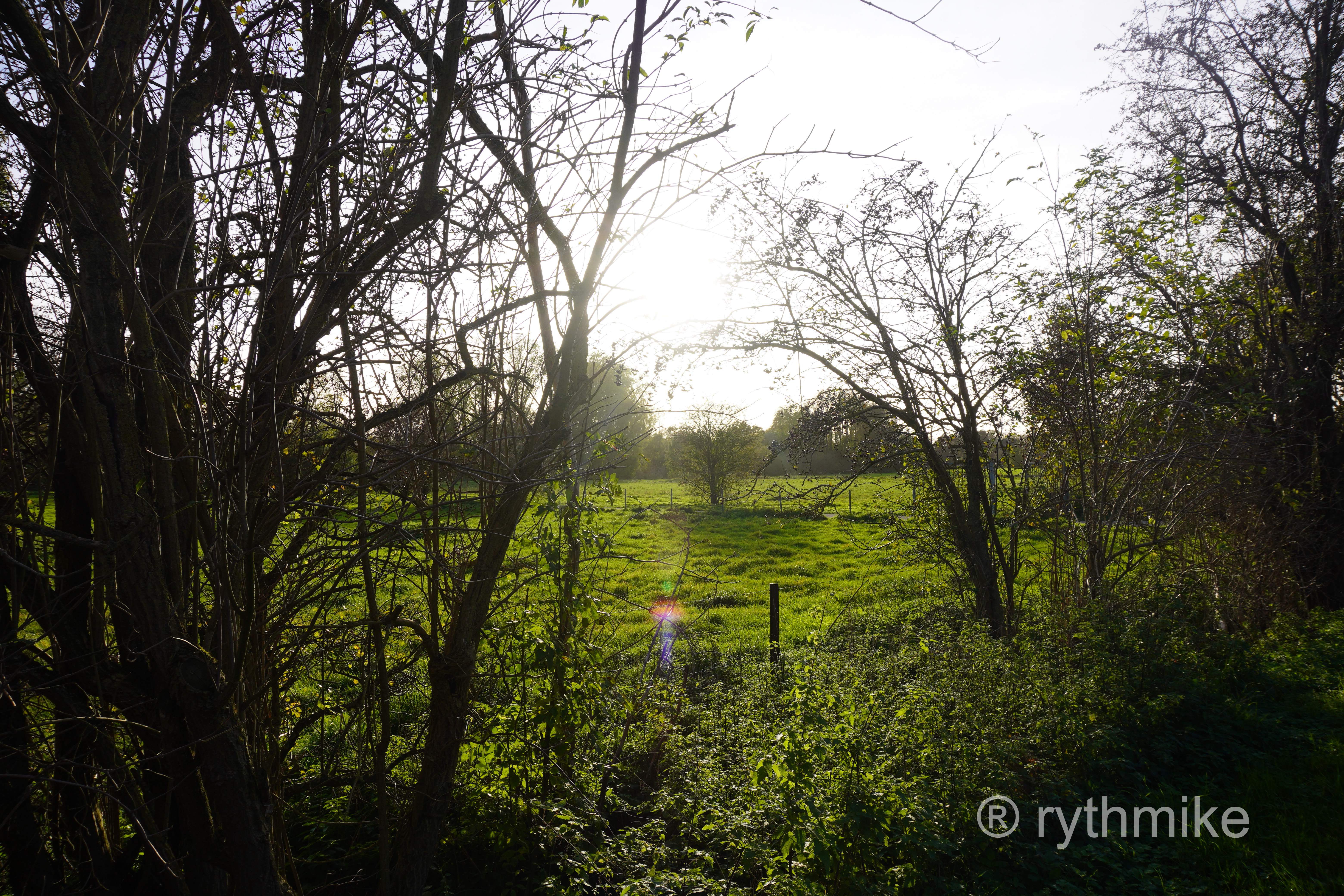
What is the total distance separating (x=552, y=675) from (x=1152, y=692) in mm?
4694

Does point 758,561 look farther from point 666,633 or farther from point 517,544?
point 517,544

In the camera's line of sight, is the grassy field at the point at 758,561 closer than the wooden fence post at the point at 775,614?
Yes

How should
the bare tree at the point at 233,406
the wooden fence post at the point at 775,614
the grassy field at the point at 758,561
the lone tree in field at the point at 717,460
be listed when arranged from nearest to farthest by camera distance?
the bare tree at the point at 233,406 → the grassy field at the point at 758,561 → the wooden fence post at the point at 775,614 → the lone tree in field at the point at 717,460

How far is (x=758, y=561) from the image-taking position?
48.0ft

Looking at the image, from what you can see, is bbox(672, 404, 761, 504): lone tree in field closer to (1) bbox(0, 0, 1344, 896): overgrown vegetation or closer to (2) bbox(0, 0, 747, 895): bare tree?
(1) bbox(0, 0, 1344, 896): overgrown vegetation

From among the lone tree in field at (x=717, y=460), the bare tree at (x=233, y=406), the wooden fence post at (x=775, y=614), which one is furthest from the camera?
the lone tree in field at (x=717, y=460)

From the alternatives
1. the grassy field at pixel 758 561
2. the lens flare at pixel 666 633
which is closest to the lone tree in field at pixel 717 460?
the grassy field at pixel 758 561

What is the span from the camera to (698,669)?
7.16 m

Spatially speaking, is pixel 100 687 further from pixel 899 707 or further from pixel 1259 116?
pixel 1259 116

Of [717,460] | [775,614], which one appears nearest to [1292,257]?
[775,614]

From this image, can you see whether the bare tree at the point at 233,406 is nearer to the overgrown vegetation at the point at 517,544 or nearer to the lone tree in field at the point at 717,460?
the overgrown vegetation at the point at 517,544

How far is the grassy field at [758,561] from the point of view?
4.05m

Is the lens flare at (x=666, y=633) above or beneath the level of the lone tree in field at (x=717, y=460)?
beneath

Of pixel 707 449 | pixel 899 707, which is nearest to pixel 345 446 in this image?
pixel 899 707
